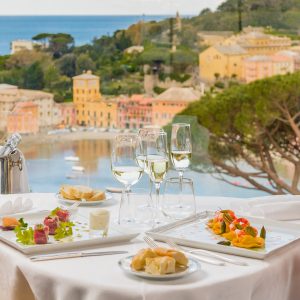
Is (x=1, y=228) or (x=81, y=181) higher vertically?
(x=1, y=228)

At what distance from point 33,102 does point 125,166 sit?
4189 millimetres

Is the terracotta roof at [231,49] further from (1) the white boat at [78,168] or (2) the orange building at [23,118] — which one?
(2) the orange building at [23,118]

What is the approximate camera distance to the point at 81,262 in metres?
1.53

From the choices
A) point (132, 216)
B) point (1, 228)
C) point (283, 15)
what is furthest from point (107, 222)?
point (283, 15)

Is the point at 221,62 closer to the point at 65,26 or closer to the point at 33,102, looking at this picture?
the point at 65,26

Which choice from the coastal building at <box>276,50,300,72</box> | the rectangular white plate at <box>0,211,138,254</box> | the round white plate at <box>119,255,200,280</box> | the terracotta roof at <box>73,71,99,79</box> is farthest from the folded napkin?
the coastal building at <box>276,50,300,72</box>

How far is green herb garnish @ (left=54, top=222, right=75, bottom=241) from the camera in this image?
1.67 metres

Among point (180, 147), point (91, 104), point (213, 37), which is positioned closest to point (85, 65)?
point (91, 104)

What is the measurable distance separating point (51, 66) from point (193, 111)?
119 cm

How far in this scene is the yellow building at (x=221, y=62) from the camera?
5867 millimetres

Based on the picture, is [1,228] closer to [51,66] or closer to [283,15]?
[51,66]

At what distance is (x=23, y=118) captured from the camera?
586 cm

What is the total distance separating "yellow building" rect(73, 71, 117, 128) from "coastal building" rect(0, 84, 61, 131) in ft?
0.62

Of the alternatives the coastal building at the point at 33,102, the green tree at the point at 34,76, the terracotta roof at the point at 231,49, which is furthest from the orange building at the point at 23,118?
the terracotta roof at the point at 231,49
